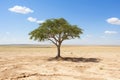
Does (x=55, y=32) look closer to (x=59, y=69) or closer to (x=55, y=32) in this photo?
(x=55, y=32)

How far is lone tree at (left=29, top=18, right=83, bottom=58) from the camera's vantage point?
3410 cm

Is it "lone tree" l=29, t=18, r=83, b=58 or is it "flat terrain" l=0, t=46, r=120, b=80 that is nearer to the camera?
"flat terrain" l=0, t=46, r=120, b=80

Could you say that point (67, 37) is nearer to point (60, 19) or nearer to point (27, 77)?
point (60, 19)

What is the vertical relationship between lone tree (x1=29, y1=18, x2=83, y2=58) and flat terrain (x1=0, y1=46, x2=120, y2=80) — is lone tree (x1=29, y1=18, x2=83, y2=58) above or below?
above

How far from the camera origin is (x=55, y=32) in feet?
111

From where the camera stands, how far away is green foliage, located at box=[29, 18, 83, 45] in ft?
112

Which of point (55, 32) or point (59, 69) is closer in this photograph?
point (59, 69)

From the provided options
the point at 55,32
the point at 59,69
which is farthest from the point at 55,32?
the point at 59,69

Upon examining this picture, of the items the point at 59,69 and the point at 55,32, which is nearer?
the point at 59,69

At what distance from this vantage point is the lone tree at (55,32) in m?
34.1

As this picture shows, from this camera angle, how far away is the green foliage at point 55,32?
34.1m

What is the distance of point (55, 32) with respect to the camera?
3369 centimetres

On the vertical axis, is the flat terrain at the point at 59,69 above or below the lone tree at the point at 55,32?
below

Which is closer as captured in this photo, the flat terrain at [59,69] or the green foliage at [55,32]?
the flat terrain at [59,69]
